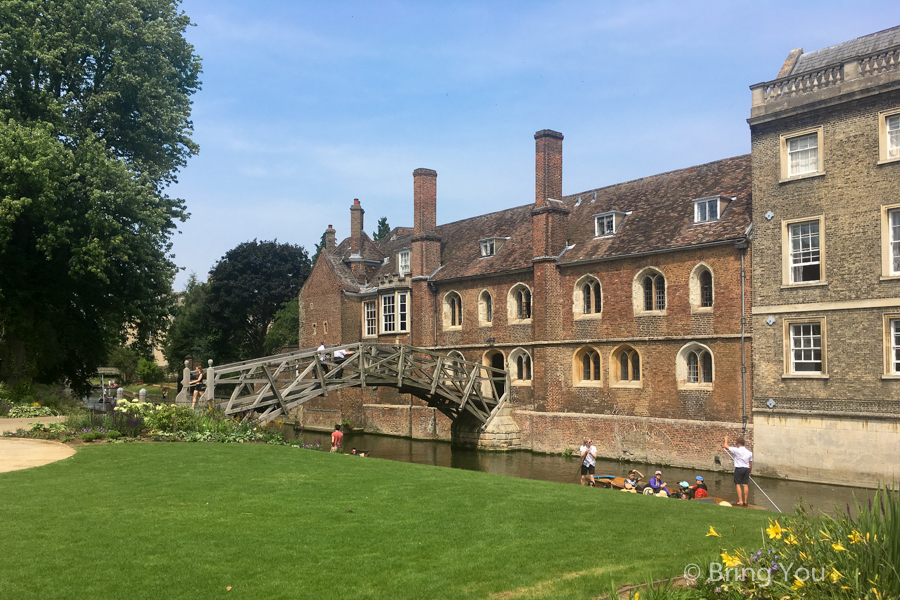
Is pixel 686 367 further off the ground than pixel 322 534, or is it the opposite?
pixel 686 367

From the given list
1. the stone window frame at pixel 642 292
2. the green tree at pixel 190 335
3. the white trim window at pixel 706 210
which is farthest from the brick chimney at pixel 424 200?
the green tree at pixel 190 335

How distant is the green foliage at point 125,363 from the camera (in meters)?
63.0

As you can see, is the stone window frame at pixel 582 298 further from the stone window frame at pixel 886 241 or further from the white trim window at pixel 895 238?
the white trim window at pixel 895 238

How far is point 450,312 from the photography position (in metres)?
38.5

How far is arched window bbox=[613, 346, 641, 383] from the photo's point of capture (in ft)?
96.2

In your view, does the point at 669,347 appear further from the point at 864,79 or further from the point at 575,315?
the point at 864,79

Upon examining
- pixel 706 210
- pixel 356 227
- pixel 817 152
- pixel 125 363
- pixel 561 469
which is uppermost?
pixel 356 227

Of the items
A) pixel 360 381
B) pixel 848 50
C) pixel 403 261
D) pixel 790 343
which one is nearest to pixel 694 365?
pixel 790 343

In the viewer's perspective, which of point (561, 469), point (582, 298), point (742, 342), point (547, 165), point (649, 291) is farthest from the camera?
point (547, 165)

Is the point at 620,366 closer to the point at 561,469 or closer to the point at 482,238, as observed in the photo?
the point at 561,469

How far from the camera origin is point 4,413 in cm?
2370

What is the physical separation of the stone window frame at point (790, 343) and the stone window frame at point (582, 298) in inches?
319

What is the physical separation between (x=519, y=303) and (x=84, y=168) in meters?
18.8

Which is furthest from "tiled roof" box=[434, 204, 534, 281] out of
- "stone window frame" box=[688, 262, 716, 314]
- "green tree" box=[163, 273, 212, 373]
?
"green tree" box=[163, 273, 212, 373]
